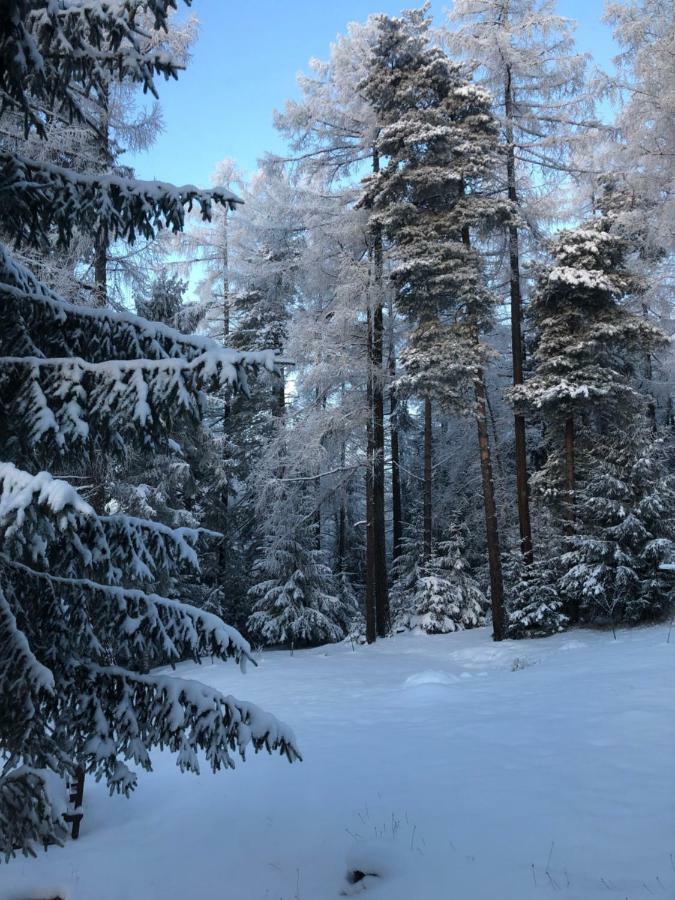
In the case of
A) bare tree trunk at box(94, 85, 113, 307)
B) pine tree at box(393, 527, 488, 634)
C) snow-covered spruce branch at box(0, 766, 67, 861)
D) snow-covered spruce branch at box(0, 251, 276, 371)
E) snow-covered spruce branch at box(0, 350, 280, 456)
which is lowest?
pine tree at box(393, 527, 488, 634)

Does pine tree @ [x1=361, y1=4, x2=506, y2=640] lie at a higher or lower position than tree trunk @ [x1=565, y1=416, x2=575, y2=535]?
higher

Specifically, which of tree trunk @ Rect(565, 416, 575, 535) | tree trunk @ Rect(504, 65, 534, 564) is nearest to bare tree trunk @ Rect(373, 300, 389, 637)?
tree trunk @ Rect(504, 65, 534, 564)

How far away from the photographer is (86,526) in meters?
2.98

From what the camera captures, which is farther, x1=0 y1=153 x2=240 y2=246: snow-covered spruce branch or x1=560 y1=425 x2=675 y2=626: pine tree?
x1=560 y1=425 x2=675 y2=626: pine tree

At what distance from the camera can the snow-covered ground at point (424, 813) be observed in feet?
11.8

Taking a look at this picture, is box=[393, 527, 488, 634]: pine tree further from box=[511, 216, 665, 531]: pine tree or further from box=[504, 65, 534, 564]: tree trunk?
box=[511, 216, 665, 531]: pine tree

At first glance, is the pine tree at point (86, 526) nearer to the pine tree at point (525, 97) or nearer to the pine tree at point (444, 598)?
the pine tree at point (525, 97)

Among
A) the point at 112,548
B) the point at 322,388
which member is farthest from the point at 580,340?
the point at 112,548

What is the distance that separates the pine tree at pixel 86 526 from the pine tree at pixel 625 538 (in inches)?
403

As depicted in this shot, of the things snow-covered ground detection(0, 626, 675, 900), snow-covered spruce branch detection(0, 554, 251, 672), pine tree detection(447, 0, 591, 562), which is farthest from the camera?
pine tree detection(447, 0, 591, 562)

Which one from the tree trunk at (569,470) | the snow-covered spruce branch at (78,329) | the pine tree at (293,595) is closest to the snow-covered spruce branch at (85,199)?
the snow-covered spruce branch at (78,329)

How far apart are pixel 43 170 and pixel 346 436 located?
41.2 ft

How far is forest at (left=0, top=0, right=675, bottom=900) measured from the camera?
2.92 meters

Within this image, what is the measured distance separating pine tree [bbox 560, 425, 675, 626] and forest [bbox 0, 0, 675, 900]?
6cm
